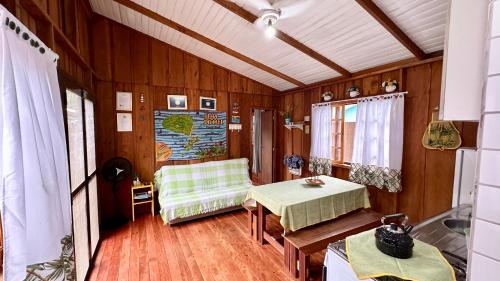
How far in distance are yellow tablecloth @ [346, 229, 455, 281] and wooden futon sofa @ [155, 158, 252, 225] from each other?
262 cm

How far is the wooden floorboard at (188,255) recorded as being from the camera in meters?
2.17

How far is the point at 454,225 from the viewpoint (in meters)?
1.50

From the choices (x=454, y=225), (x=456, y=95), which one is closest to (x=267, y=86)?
(x=454, y=225)

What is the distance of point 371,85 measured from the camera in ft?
10.5

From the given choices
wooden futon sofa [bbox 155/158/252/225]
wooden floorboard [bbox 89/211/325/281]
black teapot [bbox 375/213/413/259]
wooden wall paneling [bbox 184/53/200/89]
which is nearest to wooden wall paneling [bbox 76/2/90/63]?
wooden wall paneling [bbox 184/53/200/89]

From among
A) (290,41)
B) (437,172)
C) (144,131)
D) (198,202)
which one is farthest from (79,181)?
(437,172)

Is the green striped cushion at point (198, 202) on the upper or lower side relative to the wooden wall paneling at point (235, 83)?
lower

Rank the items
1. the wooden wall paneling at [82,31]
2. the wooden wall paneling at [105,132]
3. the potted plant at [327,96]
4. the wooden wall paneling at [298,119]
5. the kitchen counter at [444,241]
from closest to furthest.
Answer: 1. the kitchen counter at [444,241]
2. the wooden wall paneling at [82,31]
3. the wooden wall paneling at [105,132]
4. the potted plant at [327,96]
5. the wooden wall paneling at [298,119]

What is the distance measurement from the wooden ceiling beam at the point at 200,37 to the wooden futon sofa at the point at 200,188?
72.3 inches

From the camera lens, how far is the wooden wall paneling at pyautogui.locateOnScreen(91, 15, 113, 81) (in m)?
3.31

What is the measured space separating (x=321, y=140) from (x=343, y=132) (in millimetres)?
406

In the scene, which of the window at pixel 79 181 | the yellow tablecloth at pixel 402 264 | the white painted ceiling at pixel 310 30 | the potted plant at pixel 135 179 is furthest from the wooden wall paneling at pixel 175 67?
the yellow tablecloth at pixel 402 264

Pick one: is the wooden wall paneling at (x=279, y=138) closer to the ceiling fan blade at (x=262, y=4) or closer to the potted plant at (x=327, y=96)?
the potted plant at (x=327, y=96)

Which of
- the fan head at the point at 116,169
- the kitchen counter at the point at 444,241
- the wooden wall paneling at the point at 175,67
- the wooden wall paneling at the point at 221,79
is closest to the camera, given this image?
the kitchen counter at the point at 444,241
